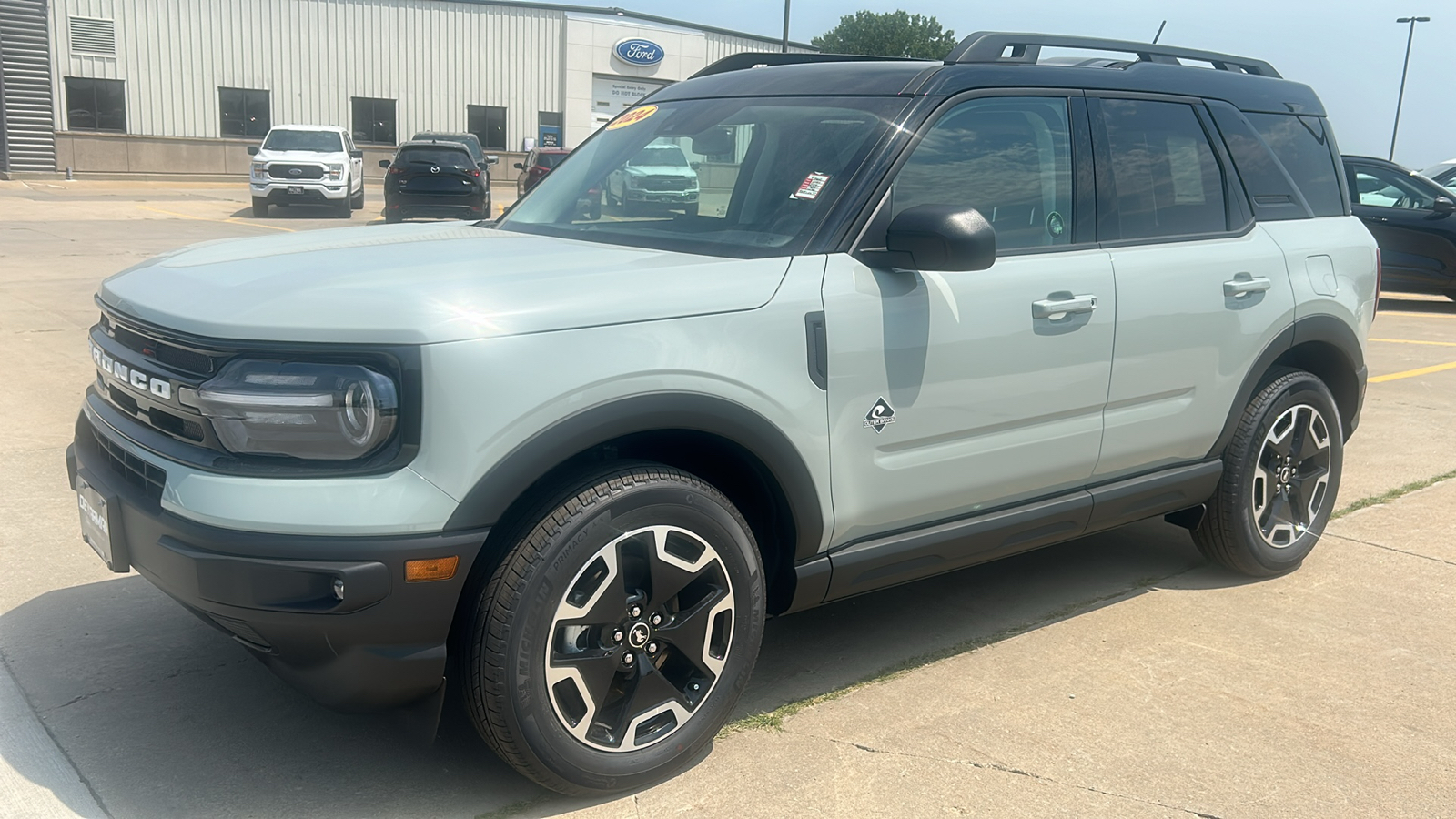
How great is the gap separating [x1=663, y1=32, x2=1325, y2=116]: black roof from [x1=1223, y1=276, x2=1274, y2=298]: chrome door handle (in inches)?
27.3

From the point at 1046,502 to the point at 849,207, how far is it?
1.18 m

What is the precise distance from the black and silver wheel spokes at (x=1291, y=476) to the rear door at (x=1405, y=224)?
34.7 ft

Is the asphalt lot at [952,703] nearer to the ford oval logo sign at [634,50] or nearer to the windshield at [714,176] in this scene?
the windshield at [714,176]

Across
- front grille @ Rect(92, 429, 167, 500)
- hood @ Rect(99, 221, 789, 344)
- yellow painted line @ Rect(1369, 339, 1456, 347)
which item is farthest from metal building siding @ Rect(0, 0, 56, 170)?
front grille @ Rect(92, 429, 167, 500)

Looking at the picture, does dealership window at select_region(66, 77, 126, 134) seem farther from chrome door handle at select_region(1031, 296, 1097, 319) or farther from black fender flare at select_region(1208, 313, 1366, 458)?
chrome door handle at select_region(1031, 296, 1097, 319)

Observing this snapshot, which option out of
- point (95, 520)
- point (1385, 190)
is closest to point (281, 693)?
point (95, 520)

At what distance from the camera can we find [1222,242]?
4.23 metres

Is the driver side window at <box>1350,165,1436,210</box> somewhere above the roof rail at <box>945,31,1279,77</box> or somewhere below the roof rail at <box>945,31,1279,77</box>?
below

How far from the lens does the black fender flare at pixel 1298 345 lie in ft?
14.2

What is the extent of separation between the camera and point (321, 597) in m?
2.51

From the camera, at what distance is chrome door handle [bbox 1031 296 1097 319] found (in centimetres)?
358

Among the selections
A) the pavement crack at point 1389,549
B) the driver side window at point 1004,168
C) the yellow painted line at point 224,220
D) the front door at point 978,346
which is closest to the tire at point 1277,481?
the pavement crack at point 1389,549

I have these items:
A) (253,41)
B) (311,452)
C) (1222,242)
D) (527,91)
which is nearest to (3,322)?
(311,452)

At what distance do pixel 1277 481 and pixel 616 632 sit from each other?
290 cm
